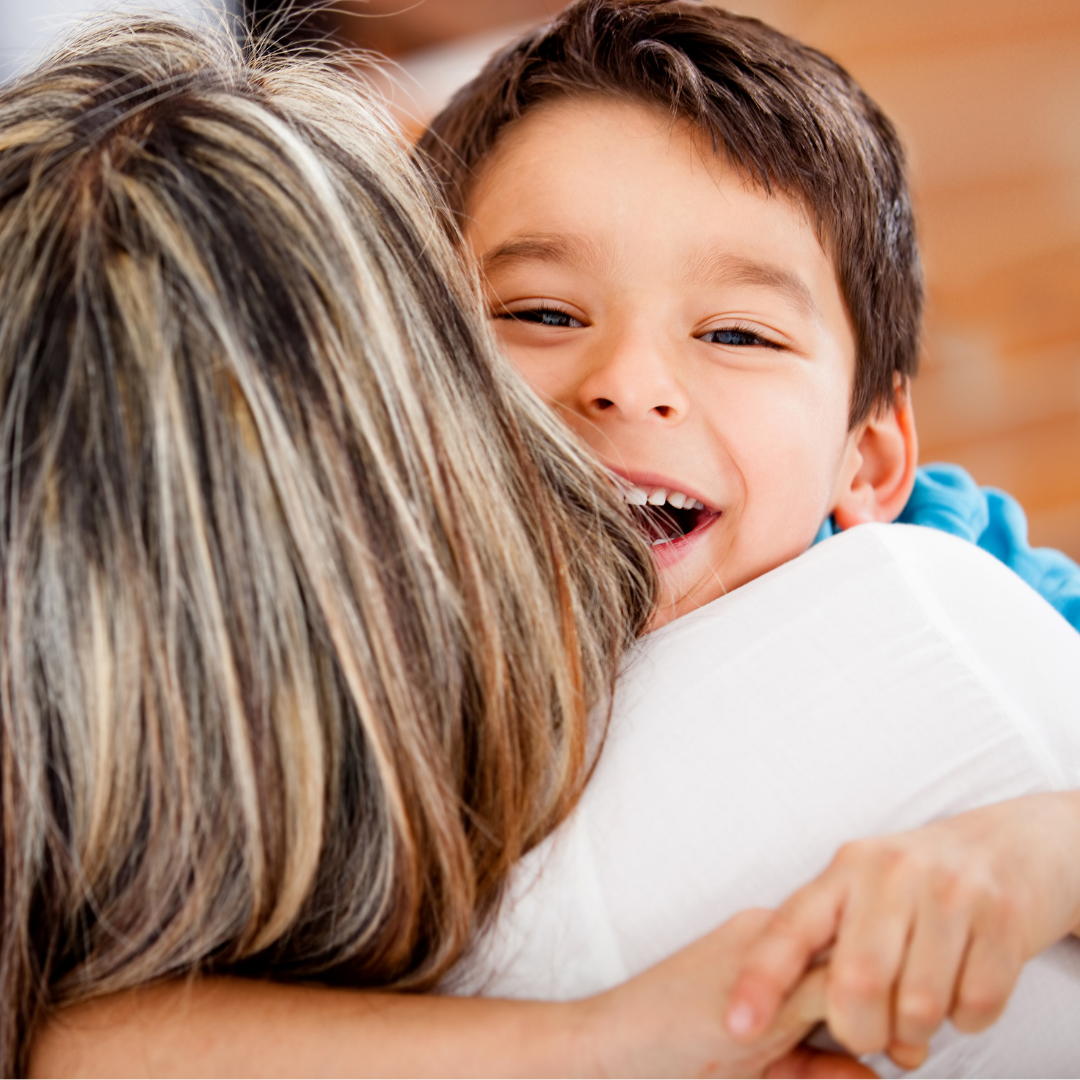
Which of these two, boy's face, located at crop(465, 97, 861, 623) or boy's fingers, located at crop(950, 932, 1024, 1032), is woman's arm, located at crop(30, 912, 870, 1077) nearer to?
boy's fingers, located at crop(950, 932, 1024, 1032)

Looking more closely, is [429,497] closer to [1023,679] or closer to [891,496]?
[1023,679]

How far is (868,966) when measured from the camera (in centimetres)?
47

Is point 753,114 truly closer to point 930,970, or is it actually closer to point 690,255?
point 690,255

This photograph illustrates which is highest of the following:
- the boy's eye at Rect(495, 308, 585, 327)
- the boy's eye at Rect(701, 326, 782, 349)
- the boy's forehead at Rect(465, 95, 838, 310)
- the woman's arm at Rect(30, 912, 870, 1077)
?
the boy's forehead at Rect(465, 95, 838, 310)

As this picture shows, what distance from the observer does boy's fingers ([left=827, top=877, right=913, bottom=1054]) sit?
467mm

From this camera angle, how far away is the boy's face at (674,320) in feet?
2.86

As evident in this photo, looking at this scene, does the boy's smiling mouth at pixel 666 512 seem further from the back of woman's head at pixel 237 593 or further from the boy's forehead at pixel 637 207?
the back of woman's head at pixel 237 593

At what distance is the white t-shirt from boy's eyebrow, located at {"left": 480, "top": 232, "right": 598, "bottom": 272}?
0.41 metres

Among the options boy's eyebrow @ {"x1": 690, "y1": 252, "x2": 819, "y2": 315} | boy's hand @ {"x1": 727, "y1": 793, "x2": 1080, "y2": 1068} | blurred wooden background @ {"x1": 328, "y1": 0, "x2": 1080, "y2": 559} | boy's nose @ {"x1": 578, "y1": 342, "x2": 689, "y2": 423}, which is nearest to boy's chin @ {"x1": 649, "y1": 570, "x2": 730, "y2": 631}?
boy's nose @ {"x1": 578, "y1": 342, "x2": 689, "y2": 423}

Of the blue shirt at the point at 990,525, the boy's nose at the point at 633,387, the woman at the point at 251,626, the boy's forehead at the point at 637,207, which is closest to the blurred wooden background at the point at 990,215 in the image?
the blue shirt at the point at 990,525

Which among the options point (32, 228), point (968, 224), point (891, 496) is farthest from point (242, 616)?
point (968, 224)

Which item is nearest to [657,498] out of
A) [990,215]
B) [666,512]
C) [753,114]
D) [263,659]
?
[666,512]

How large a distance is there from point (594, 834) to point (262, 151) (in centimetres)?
42

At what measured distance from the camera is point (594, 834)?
1.85 feet
